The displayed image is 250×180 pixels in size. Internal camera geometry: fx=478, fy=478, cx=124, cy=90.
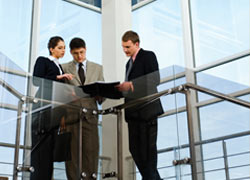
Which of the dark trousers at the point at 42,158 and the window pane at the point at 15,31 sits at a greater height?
the window pane at the point at 15,31

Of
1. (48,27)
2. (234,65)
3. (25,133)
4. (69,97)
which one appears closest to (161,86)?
(69,97)

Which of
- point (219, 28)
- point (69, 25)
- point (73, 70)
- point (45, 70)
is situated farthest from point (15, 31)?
point (219, 28)

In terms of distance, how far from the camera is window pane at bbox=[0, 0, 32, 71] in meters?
6.77

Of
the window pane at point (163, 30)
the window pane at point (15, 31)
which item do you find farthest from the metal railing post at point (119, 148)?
the window pane at point (163, 30)

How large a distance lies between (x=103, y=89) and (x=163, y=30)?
3.79 metres

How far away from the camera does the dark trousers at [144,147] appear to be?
3.91 metres

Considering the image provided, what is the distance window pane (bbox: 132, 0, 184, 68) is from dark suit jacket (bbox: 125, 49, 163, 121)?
Result: 3.16m

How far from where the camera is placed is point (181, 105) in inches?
153

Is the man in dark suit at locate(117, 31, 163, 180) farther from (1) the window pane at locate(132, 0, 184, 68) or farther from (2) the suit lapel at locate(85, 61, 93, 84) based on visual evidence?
(1) the window pane at locate(132, 0, 184, 68)

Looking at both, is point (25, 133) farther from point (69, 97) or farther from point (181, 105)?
point (181, 105)

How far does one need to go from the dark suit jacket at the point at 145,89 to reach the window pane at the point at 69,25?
319cm

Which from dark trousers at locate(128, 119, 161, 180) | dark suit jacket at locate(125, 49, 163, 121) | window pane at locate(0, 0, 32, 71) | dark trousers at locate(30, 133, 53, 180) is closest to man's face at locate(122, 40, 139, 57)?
dark suit jacket at locate(125, 49, 163, 121)

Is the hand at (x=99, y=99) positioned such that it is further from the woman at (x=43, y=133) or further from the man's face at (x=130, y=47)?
the man's face at (x=130, y=47)

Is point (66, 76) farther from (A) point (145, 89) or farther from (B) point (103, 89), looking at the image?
(A) point (145, 89)
